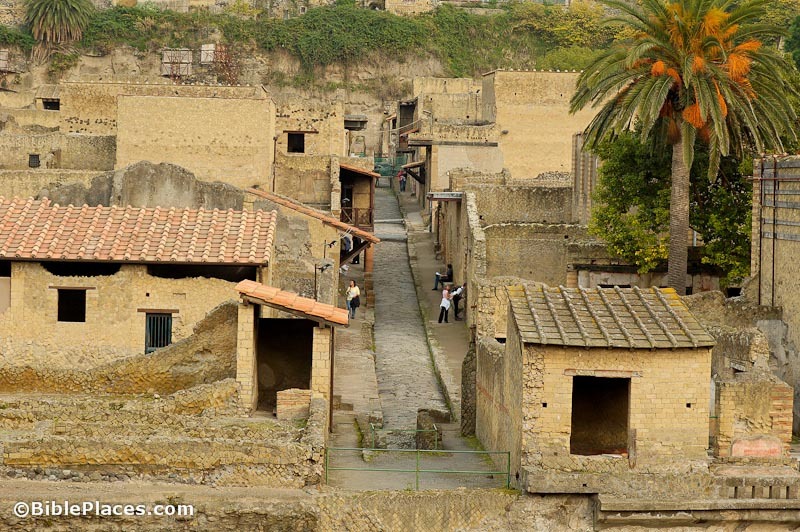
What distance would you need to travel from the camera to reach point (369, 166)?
160ft

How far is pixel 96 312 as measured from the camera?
2708cm

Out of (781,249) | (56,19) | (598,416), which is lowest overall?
(598,416)

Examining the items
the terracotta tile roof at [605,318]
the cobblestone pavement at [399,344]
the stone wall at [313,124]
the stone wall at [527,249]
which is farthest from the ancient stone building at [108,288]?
the stone wall at [313,124]

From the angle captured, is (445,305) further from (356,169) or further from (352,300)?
(356,169)

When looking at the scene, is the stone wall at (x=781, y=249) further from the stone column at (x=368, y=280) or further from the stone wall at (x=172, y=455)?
the stone column at (x=368, y=280)

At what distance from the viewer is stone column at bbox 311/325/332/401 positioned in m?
23.9

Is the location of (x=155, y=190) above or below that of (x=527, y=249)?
above

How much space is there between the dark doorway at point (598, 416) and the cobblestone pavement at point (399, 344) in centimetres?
488

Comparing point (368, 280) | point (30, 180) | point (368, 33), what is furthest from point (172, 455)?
point (368, 33)

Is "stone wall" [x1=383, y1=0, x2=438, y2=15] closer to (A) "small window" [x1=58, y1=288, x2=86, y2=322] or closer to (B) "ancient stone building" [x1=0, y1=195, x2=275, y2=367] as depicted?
(B) "ancient stone building" [x1=0, y1=195, x2=275, y2=367]

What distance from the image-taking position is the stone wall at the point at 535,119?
5691 cm

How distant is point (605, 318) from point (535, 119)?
36923mm

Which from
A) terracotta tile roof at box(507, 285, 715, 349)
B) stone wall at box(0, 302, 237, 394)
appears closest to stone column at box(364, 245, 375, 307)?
stone wall at box(0, 302, 237, 394)

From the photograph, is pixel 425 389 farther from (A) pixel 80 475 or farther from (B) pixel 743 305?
(A) pixel 80 475
